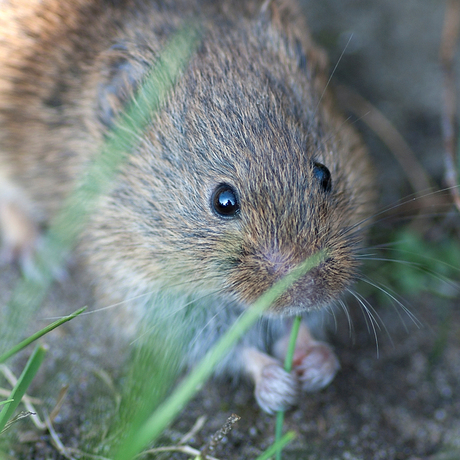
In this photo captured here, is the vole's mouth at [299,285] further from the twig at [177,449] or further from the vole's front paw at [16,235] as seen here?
the vole's front paw at [16,235]

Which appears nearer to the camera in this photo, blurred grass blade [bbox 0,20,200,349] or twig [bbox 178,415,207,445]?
twig [bbox 178,415,207,445]

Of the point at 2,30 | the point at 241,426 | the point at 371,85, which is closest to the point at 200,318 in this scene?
the point at 241,426

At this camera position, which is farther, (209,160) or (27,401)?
(27,401)

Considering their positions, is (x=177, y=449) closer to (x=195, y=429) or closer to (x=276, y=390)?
(x=195, y=429)

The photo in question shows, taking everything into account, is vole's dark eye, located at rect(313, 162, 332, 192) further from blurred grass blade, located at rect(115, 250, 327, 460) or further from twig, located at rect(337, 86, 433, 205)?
twig, located at rect(337, 86, 433, 205)

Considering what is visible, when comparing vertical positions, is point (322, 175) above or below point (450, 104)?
below

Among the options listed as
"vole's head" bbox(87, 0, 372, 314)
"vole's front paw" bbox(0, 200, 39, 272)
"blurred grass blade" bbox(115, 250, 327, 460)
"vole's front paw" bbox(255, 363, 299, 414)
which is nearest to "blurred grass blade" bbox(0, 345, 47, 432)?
"blurred grass blade" bbox(115, 250, 327, 460)

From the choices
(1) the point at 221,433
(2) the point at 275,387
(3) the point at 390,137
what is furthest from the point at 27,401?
(3) the point at 390,137

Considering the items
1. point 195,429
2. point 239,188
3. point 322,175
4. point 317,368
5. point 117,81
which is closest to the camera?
point 239,188
